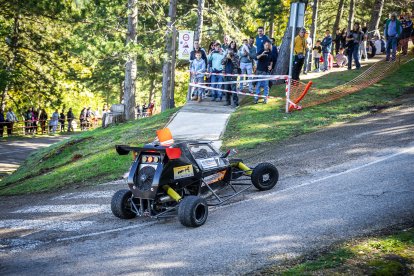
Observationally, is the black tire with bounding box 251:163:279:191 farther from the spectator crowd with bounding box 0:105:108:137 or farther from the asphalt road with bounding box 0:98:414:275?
the spectator crowd with bounding box 0:105:108:137

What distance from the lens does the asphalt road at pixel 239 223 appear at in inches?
332

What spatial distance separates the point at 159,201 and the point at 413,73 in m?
17.0

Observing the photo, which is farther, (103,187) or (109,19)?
(109,19)

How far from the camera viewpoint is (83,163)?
60.5 feet

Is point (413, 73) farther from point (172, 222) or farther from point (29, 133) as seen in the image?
point (29, 133)

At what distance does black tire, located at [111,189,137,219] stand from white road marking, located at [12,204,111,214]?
1.06 m

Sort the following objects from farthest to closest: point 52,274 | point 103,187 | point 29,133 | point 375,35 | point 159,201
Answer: point 29,133
point 375,35
point 103,187
point 159,201
point 52,274

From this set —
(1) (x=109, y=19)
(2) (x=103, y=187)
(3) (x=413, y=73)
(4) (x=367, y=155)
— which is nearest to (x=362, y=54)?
(3) (x=413, y=73)

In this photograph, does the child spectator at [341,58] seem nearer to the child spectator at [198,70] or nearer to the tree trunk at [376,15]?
the tree trunk at [376,15]

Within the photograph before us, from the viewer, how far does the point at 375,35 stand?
36.2m

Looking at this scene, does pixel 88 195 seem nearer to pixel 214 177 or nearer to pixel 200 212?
pixel 214 177

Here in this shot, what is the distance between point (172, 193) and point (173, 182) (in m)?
0.24

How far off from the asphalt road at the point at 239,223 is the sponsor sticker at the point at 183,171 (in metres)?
0.92

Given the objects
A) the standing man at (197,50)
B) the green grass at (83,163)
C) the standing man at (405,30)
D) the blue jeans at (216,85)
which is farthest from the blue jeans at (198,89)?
the standing man at (405,30)
